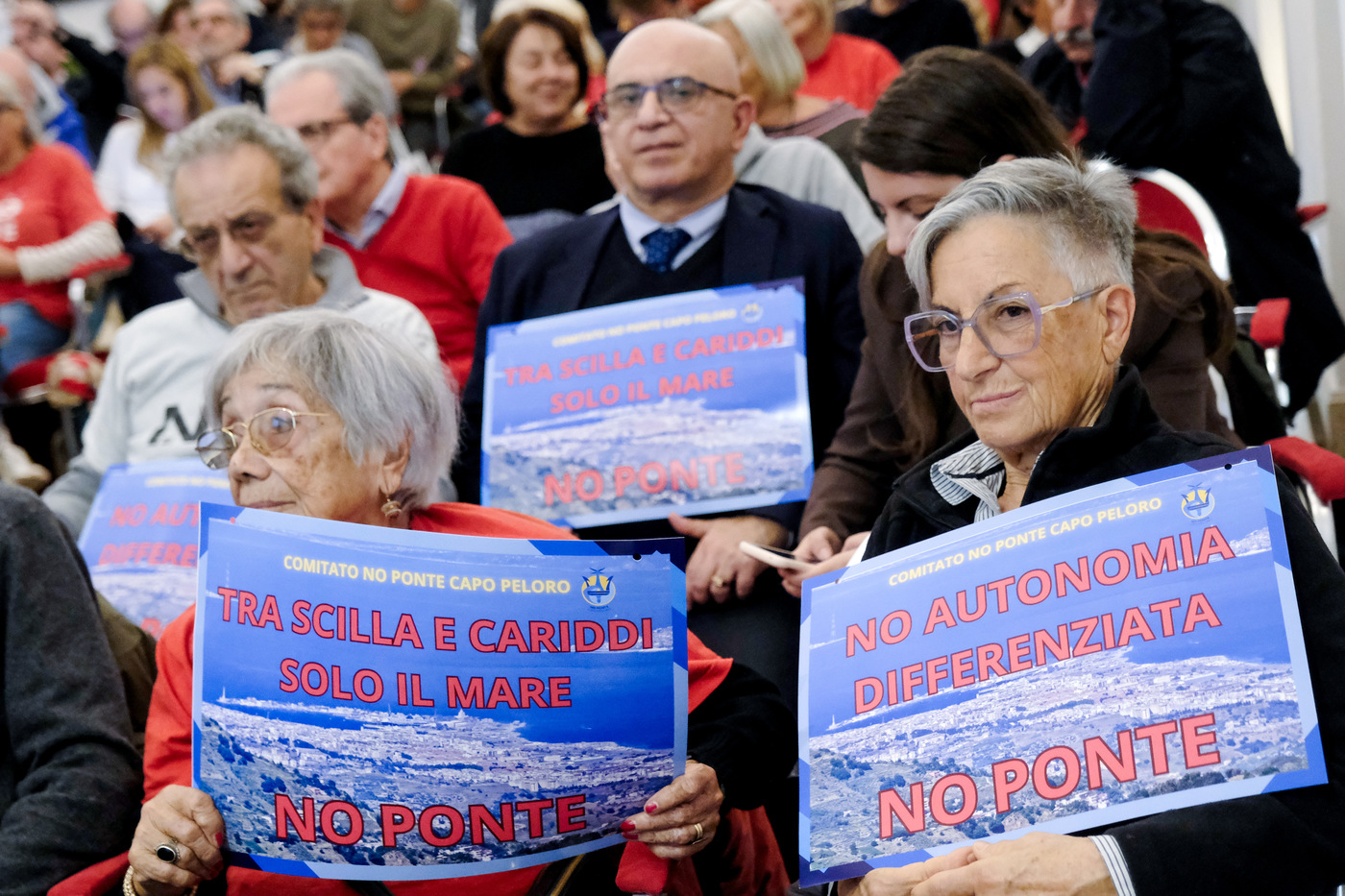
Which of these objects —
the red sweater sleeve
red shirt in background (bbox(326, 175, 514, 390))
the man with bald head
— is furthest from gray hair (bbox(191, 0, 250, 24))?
the red sweater sleeve

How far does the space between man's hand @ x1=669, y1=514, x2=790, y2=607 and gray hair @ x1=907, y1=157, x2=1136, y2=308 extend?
102 centimetres

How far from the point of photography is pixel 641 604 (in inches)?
71.8

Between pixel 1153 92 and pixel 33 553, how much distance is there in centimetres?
314

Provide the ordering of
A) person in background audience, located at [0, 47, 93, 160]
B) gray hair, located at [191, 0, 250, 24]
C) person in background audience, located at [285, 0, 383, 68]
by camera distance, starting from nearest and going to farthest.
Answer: person in background audience, located at [285, 0, 383, 68] → person in background audience, located at [0, 47, 93, 160] → gray hair, located at [191, 0, 250, 24]

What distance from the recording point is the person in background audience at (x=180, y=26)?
7699mm

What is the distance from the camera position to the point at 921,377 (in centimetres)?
260

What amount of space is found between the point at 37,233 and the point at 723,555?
150 inches

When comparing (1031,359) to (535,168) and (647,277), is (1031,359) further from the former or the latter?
(535,168)

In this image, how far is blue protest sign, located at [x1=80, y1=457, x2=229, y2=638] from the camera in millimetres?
2904

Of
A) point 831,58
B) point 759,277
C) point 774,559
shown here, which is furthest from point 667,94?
point 831,58

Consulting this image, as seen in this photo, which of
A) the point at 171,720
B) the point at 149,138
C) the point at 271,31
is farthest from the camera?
the point at 271,31

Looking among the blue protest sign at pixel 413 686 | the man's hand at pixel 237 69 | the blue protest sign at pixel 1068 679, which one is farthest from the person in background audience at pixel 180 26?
the blue protest sign at pixel 1068 679

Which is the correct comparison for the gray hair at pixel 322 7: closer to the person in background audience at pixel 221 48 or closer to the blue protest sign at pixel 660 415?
the person in background audience at pixel 221 48

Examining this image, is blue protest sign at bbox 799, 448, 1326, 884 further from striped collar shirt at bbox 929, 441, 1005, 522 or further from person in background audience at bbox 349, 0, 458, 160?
person in background audience at bbox 349, 0, 458, 160
